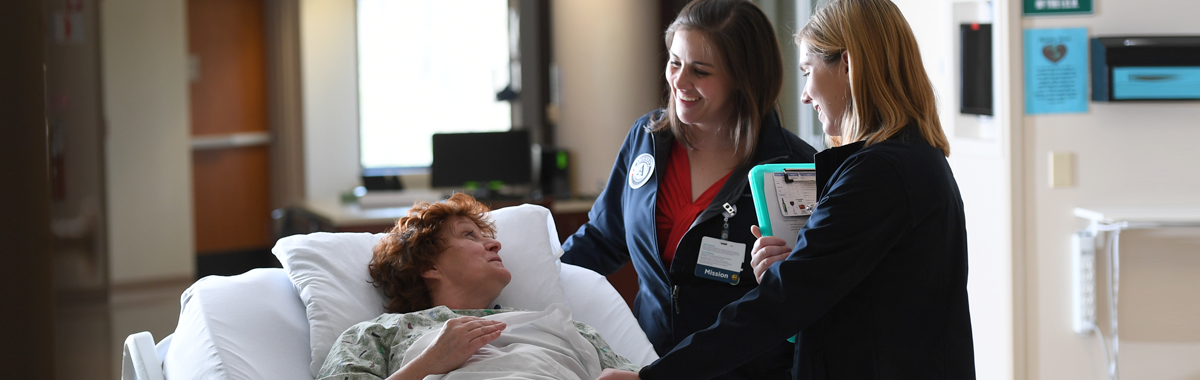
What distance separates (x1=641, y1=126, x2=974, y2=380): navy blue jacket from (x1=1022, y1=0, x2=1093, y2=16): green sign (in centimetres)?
166

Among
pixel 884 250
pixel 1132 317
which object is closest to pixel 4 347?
pixel 884 250

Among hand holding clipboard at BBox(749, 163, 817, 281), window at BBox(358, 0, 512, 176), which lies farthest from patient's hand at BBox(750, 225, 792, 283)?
window at BBox(358, 0, 512, 176)

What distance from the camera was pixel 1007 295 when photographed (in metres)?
2.70

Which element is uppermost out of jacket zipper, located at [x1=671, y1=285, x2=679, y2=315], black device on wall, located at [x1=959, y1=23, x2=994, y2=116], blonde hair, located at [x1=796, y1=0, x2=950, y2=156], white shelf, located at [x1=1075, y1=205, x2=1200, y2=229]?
black device on wall, located at [x1=959, y1=23, x2=994, y2=116]

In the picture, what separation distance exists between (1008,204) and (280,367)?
7.03 ft

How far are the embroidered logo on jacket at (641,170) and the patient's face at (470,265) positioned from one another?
31 cm

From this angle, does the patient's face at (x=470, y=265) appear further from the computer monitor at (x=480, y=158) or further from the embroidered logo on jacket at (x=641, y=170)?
the computer monitor at (x=480, y=158)

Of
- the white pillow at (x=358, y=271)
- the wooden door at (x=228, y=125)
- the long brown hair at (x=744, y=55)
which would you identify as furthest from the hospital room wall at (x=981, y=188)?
the wooden door at (x=228, y=125)

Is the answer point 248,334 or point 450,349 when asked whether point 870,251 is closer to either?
point 450,349

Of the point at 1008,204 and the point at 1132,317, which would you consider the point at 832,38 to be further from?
the point at 1132,317

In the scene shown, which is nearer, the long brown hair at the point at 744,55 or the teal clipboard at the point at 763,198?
the teal clipboard at the point at 763,198

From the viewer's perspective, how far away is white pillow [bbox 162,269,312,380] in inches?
57.5

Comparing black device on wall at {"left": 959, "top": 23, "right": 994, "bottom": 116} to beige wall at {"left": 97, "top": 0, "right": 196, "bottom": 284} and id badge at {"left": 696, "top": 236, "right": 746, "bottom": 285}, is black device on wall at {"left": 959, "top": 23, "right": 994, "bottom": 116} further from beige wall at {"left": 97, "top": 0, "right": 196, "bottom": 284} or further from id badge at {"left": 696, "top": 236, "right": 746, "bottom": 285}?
beige wall at {"left": 97, "top": 0, "right": 196, "bottom": 284}

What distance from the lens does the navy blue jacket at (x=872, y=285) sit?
3.97 ft
